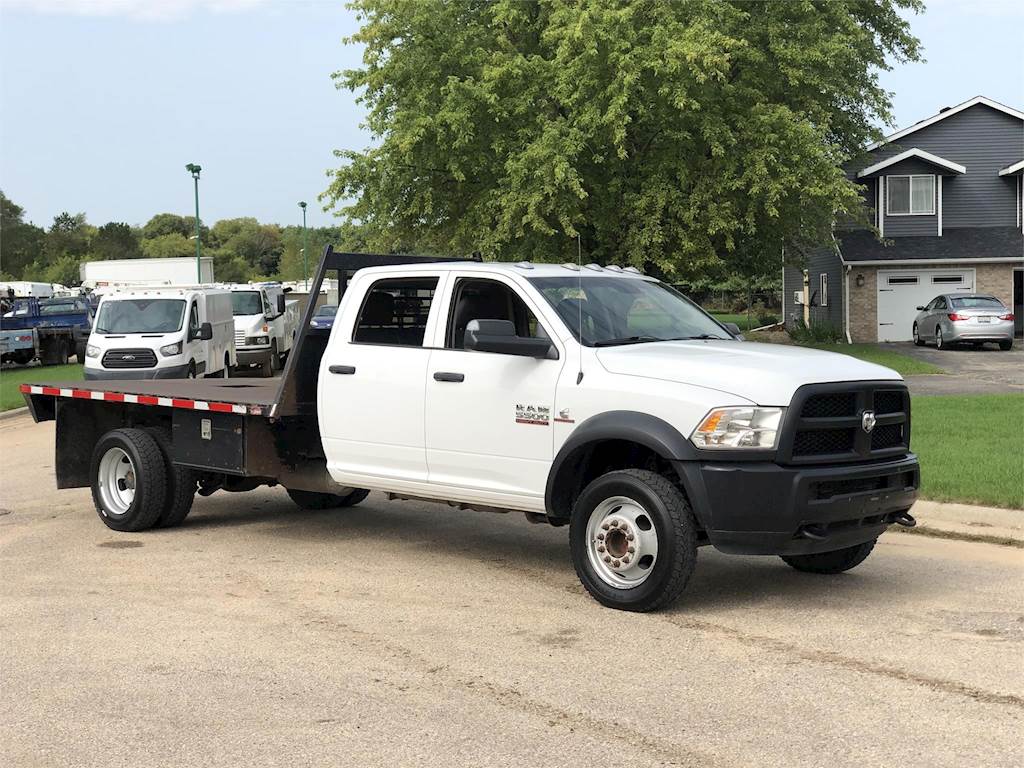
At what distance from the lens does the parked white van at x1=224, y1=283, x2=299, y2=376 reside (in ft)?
101

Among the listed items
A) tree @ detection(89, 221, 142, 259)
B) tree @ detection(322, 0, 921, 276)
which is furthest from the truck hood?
tree @ detection(89, 221, 142, 259)

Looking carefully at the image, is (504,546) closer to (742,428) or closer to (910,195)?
(742,428)

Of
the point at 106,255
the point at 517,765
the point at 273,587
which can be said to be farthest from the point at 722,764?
the point at 106,255

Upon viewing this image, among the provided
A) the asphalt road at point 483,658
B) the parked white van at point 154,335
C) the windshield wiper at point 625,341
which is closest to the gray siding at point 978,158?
the parked white van at point 154,335

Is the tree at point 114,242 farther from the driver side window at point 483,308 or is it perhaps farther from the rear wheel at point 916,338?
the driver side window at point 483,308

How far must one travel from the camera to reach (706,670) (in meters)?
5.80

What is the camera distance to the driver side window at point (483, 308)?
26.7 feet

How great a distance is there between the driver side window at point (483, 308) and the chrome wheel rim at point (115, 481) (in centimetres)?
333

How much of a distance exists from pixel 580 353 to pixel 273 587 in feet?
7.90

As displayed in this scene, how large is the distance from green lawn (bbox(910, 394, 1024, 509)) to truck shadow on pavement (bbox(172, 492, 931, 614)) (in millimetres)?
1654

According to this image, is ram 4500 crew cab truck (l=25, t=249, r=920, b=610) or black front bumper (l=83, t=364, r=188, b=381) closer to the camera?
ram 4500 crew cab truck (l=25, t=249, r=920, b=610)

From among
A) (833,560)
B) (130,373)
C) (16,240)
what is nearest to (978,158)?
(130,373)

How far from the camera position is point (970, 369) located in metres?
26.5

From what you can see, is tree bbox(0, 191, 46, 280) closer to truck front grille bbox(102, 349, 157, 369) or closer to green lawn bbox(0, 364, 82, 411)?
green lawn bbox(0, 364, 82, 411)
